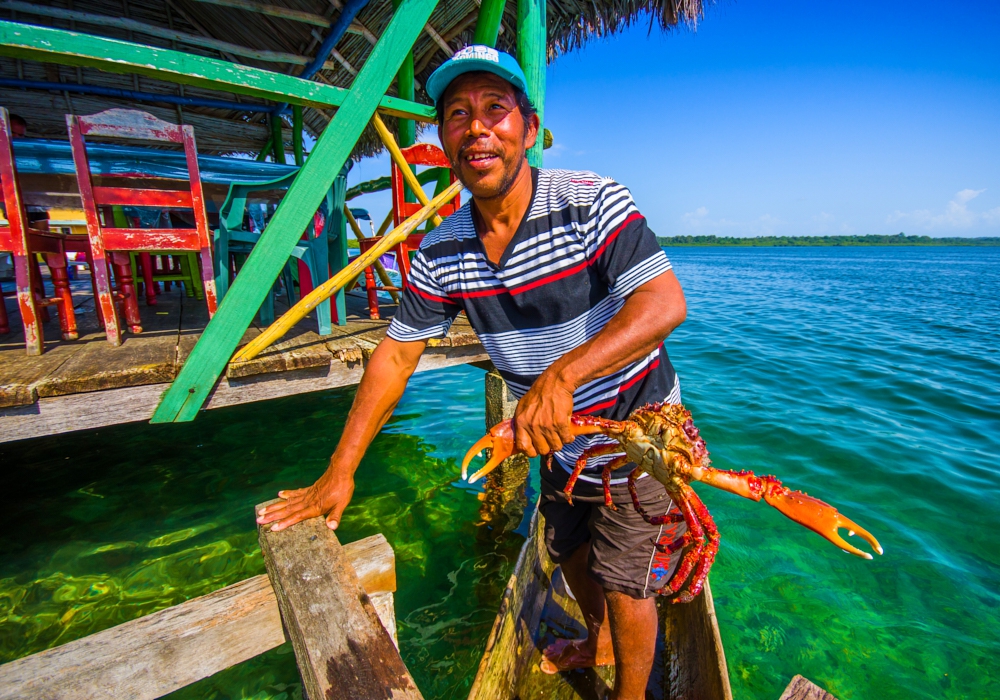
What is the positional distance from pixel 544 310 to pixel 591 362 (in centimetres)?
40

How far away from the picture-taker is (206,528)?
374cm

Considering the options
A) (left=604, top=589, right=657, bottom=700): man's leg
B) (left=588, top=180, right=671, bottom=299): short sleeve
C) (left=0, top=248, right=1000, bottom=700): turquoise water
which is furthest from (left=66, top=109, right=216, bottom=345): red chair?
(left=604, top=589, right=657, bottom=700): man's leg

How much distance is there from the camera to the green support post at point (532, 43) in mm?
3650

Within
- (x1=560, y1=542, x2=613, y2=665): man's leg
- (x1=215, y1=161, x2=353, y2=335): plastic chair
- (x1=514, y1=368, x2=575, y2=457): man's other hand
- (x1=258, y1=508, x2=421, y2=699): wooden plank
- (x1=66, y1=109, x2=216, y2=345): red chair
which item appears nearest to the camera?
(x1=258, y1=508, x2=421, y2=699): wooden plank

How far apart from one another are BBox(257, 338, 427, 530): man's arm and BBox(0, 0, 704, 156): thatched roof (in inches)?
208

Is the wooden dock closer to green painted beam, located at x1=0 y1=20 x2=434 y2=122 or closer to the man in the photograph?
the man

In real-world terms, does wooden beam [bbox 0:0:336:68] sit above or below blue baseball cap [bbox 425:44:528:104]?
above

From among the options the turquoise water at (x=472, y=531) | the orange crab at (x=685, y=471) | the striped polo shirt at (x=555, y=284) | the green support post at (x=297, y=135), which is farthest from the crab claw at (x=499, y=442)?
the green support post at (x=297, y=135)

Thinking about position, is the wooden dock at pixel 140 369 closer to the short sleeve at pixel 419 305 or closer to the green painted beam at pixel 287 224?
the green painted beam at pixel 287 224

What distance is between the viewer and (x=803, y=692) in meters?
1.38

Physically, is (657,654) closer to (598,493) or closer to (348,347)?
(598,493)

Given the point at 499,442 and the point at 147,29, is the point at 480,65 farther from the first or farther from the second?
the point at 147,29

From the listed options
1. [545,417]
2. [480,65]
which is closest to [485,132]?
[480,65]

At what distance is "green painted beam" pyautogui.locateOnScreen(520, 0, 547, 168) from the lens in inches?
144
